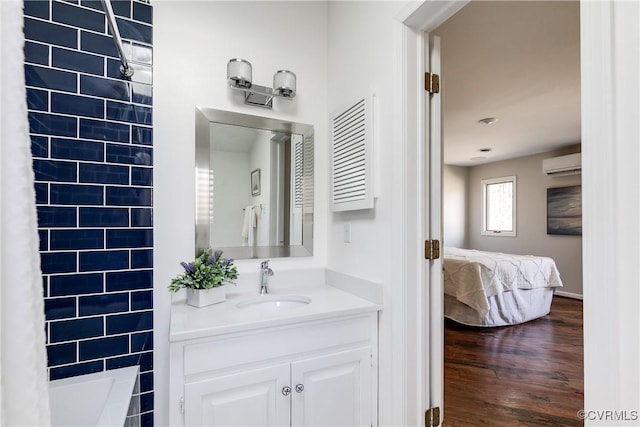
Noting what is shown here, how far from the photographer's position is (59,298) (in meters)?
1.41

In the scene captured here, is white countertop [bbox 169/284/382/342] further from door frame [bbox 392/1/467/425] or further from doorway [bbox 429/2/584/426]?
doorway [bbox 429/2/584/426]

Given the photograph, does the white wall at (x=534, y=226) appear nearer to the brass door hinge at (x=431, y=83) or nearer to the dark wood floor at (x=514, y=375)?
the dark wood floor at (x=514, y=375)

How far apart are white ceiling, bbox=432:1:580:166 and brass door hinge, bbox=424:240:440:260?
781 mm

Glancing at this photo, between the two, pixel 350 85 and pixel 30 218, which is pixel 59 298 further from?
pixel 350 85

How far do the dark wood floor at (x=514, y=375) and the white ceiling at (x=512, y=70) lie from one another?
2.03 m

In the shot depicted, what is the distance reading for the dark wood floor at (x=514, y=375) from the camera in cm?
204

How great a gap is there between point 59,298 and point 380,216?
148cm

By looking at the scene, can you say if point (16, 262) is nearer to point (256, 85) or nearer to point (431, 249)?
point (431, 249)

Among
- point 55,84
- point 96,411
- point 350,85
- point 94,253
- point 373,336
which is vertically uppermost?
point 350,85

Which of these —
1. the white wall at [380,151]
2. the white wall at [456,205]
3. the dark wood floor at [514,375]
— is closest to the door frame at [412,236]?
the white wall at [380,151]

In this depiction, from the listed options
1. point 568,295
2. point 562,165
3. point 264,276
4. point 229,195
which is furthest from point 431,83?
point 568,295

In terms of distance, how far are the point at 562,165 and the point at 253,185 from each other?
522 centimetres

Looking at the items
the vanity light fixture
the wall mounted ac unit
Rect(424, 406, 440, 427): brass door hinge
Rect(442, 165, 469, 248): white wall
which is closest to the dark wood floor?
Rect(424, 406, 440, 427): brass door hinge

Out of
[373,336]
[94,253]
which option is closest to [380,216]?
[373,336]
